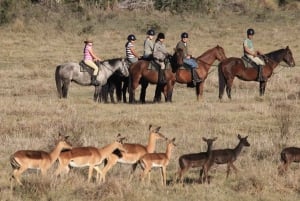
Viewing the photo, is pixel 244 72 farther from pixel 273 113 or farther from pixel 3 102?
pixel 3 102

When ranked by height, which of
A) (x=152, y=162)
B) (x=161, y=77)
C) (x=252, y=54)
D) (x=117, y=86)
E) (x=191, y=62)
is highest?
(x=252, y=54)

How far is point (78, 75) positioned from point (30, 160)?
12318 millimetres

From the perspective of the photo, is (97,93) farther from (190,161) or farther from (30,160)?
(30,160)

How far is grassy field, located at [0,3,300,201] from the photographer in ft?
32.8

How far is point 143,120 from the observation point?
16.4 m

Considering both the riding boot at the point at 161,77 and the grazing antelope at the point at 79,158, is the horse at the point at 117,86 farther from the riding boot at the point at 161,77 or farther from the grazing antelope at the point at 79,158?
the grazing antelope at the point at 79,158

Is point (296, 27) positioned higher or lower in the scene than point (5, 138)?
higher

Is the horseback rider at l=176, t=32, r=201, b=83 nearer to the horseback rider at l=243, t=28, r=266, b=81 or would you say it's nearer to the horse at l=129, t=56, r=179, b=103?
the horse at l=129, t=56, r=179, b=103

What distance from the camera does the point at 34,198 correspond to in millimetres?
9547

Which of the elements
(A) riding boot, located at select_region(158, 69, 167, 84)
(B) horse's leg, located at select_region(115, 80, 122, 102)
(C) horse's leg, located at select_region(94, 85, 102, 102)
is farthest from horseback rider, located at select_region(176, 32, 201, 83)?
(C) horse's leg, located at select_region(94, 85, 102, 102)

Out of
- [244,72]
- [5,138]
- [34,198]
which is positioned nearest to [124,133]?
[5,138]

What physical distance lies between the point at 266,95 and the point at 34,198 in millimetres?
13354

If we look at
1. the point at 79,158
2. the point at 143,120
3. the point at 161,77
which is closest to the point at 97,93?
the point at 161,77

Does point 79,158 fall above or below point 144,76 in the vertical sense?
below
